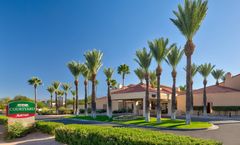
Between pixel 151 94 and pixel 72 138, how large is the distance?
31.5m

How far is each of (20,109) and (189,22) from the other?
1946 centimetres

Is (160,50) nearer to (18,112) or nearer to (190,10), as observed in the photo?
(190,10)

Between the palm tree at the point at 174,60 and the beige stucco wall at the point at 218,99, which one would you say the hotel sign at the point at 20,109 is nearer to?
the palm tree at the point at 174,60

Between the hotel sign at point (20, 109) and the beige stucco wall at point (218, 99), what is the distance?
37221 millimetres

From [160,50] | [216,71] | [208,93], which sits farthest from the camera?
[216,71]

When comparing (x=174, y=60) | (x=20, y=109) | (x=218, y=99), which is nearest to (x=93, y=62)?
(x=174, y=60)

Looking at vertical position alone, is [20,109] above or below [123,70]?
below

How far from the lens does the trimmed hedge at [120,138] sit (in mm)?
8703

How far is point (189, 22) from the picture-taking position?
2642 centimetres

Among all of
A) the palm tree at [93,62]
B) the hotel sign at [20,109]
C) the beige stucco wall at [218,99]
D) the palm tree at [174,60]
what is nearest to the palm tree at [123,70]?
the beige stucco wall at [218,99]

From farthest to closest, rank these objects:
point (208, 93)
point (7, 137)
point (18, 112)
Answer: point (208, 93) → point (18, 112) → point (7, 137)

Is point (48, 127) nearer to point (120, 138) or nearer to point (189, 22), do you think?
point (120, 138)

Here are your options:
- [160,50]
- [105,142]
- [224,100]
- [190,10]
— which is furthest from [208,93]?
[105,142]

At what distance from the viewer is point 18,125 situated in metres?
17.9
